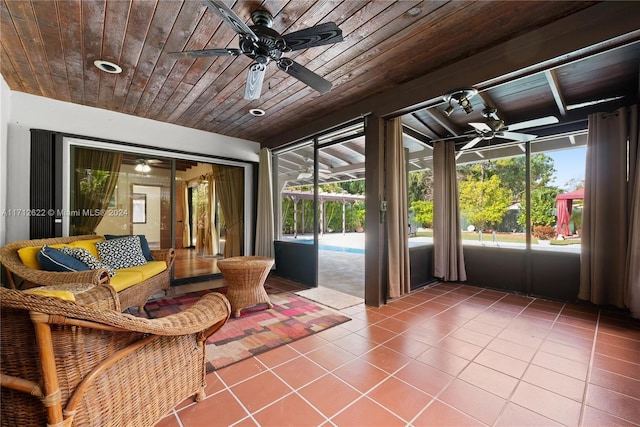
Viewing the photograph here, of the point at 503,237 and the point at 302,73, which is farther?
the point at 503,237

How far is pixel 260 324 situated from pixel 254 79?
2369 millimetres

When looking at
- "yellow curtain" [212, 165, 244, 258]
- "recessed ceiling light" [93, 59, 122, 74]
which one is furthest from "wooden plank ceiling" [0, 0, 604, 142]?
"yellow curtain" [212, 165, 244, 258]

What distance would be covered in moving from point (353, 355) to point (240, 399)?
94cm

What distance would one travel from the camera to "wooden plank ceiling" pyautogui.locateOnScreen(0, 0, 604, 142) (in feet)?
6.41

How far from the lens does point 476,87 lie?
261cm

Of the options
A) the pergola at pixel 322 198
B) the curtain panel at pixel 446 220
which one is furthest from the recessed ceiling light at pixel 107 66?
the curtain panel at pixel 446 220

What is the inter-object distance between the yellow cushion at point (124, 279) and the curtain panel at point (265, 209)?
229 centimetres

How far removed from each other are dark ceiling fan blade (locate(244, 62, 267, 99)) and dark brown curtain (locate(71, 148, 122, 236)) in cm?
281

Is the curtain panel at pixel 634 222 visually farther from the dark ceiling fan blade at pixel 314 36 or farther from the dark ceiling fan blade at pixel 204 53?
the dark ceiling fan blade at pixel 204 53

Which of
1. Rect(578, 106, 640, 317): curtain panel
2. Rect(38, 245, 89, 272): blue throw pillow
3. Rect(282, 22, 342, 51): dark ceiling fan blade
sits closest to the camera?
Rect(282, 22, 342, 51): dark ceiling fan blade

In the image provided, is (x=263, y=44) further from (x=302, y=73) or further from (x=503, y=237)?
(x=503, y=237)

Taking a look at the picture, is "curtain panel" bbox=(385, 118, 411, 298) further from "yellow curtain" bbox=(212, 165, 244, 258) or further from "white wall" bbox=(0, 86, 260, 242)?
"white wall" bbox=(0, 86, 260, 242)

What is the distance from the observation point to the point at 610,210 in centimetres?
317

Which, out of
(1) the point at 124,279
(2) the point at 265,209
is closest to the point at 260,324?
(1) the point at 124,279
